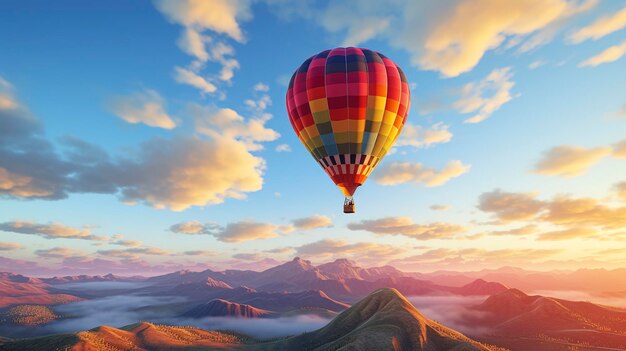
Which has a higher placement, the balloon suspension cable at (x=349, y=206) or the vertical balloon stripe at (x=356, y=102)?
the vertical balloon stripe at (x=356, y=102)

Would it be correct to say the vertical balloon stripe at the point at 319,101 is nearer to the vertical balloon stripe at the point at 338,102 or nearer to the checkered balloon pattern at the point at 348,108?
the checkered balloon pattern at the point at 348,108

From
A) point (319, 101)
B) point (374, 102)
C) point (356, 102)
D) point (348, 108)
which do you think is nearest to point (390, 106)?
point (374, 102)

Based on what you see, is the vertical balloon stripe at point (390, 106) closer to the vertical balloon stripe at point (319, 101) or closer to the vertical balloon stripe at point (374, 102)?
the vertical balloon stripe at point (374, 102)

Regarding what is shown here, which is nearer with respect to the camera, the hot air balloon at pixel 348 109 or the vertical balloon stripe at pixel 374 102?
the hot air balloon at pixel 348 109

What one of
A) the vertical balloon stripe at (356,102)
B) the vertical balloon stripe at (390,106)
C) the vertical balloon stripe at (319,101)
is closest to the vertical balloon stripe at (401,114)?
the vertical balloon stripe at (390,106)

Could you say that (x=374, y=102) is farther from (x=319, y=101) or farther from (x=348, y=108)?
(x=319, y=101)

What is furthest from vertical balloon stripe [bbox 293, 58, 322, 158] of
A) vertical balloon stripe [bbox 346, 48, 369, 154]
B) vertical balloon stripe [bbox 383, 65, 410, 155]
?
vertical balloon stripe [bbox 383, 65, 410, 155]

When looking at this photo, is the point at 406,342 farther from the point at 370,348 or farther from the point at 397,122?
the point at 397,122

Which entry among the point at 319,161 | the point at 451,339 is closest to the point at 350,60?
the point at 319,161
